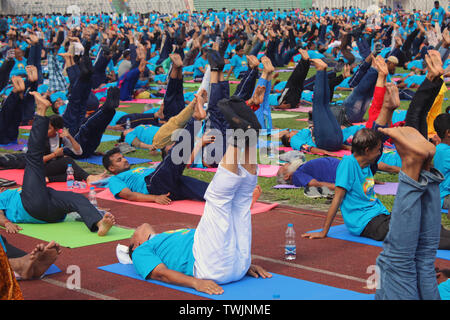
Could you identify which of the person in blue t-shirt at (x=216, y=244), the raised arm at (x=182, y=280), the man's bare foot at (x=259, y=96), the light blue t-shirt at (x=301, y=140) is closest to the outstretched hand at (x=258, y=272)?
the person in blue t-shirt at (x=216, y=244)

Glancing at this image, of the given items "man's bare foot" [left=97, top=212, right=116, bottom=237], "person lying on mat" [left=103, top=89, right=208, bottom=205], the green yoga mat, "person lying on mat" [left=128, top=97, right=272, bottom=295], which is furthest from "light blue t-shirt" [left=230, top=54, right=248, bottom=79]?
"person lying on mat" [left=128, top=97, right=272, bottom=295]

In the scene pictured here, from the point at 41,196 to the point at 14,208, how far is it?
0.33 meters

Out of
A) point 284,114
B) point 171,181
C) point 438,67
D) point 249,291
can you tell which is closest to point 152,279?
point 249,291

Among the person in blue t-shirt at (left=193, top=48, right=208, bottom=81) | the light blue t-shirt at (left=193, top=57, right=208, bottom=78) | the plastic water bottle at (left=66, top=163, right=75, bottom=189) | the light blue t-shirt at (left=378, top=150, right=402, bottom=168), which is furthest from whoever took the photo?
the light blue t-shirt at (left=193, top=57, right=208, bottom=78)

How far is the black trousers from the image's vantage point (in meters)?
5.79

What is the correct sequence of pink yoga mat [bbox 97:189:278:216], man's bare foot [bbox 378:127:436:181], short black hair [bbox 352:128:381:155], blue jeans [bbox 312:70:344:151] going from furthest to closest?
blue jeans [bbox 312:70:344:151] → pink yoga mat [bbox 97:189:278:216] → short black hair [bbox 352:128:381:155] → man's bare foot [bbox 378:127:436:181]

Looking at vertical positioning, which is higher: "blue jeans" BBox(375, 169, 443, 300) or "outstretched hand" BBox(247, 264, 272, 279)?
"blue jeans" BBox(375, 169, 443, 300)

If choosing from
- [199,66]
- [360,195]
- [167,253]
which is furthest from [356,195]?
[199,66]

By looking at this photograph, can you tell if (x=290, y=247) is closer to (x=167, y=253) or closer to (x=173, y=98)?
(x=167, y=253)

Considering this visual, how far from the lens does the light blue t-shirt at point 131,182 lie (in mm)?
7051

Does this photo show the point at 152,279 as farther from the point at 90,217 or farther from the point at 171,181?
the point at 171,181

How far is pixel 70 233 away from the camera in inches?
229

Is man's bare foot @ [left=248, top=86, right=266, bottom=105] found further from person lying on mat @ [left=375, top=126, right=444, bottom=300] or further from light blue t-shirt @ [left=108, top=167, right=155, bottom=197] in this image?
A: person lying on mat @ [left=375, top=126, right=444, bottom=300]

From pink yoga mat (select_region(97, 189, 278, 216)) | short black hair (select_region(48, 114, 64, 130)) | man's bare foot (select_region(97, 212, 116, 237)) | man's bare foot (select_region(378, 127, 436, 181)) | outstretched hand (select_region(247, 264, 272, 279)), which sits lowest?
pink yoga mat (select_region(97, 189, 278, 216))
